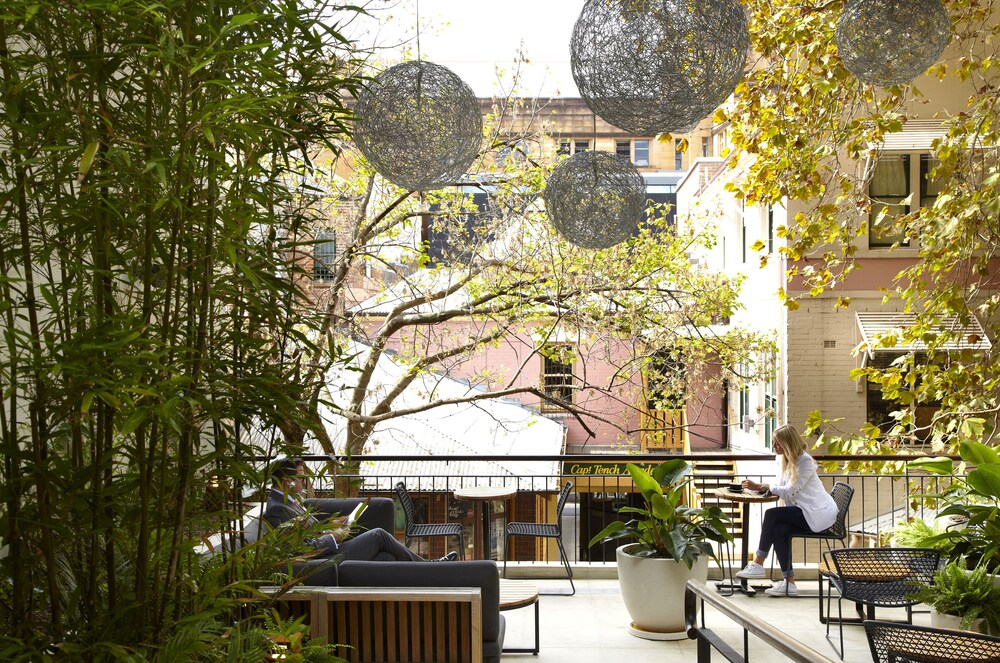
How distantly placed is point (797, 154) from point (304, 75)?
506cm

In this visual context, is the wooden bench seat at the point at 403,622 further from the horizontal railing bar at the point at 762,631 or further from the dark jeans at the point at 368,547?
the horizontal railing bar at the point at 762,631

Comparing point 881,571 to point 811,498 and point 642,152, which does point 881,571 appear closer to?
point 811,498

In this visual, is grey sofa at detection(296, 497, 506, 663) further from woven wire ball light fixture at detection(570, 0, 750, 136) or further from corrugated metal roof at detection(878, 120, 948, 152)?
corrugated metal roof at detection(878, 120, 948, 152)

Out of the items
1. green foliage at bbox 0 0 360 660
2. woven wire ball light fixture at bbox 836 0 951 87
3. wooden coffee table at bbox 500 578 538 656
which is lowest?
wooden coffee table at bbox 500 578 538 656

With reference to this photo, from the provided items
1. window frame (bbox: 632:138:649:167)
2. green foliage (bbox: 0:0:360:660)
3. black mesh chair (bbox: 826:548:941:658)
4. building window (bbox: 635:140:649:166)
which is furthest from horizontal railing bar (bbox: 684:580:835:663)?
building window (bbox: 635:140:649:166)

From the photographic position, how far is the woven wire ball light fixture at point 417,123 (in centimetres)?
357

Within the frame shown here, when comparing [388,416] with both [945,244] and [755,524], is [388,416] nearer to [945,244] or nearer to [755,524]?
[945,244]

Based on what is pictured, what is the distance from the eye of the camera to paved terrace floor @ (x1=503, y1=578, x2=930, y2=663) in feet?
16.6

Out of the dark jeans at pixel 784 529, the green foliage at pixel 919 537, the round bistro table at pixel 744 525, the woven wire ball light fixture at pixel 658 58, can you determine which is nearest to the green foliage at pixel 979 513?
the green foliage at pixel 919 537

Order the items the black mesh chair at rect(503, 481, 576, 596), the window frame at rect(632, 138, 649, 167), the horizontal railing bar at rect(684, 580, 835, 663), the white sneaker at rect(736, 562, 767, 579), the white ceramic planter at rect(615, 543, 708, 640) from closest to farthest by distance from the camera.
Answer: the horizontal railing bar at rect(684, 580, 835, 663), the white ceramic planter at rect(615, 543, 708, 640), the white sneaker at rect(736, 562, 767, 579), the black mesh chair at rect(503, 481, 576, 596), the window frame at rect(632, 138, 649, 167)

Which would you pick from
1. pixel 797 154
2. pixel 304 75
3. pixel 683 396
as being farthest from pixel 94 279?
pixel 683 396

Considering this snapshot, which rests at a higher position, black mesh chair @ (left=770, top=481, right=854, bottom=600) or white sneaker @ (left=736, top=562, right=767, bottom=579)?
black mesh chair @ (left=770, top=481, right=854, bottom=600)

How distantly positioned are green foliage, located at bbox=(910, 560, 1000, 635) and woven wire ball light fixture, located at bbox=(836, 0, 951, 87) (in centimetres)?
260

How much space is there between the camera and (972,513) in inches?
187
